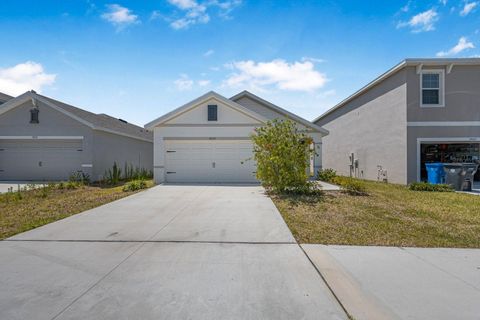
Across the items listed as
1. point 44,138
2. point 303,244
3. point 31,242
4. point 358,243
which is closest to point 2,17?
point 44,138

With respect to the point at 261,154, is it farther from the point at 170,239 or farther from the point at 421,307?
the point at 421,307

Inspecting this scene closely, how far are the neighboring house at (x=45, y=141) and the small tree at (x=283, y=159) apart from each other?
32.2 ft

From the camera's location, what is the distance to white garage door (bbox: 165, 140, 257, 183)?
42.8 feet

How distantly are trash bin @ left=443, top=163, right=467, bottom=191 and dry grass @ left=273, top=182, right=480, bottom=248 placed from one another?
2.39m

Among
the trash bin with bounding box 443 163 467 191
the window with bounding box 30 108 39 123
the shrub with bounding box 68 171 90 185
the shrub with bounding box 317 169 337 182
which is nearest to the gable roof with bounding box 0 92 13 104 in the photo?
the window with bounding box 30 108 39 123

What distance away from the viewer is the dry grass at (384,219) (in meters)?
4.64

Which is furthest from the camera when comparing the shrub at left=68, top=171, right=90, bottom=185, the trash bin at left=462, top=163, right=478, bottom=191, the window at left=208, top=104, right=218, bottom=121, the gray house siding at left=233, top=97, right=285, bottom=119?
Answer: the gray house siding at left=233, top=97, right=285, bottom=119

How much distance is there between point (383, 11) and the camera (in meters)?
9.51

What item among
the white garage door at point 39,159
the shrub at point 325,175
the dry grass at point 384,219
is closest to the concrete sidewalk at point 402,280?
the dry grass at point 384,219

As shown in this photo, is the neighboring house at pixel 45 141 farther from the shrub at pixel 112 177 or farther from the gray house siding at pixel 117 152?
the shrub at pixel 112 177

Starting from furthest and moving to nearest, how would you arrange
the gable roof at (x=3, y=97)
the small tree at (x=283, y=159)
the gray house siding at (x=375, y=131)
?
the gable roof at (x=3, y=97) → the gray house siding at (x=375, y=131) → the small tree at (x=283, y=159)

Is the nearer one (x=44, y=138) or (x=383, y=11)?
(x=383, y=11)

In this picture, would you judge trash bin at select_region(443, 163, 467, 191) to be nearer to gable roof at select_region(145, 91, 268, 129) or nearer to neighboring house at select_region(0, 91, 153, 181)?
gable roof at select_region(145, 91, 268, 129)

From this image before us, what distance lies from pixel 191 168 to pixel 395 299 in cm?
1126
